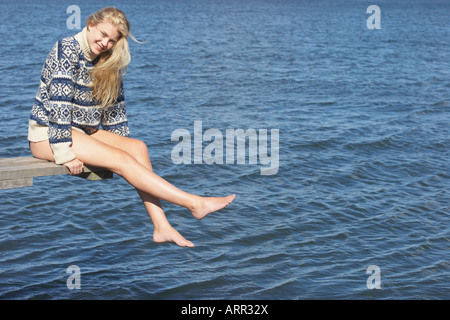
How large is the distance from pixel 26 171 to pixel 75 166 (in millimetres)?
397

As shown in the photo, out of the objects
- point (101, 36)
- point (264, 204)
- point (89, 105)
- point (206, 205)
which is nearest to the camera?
point (101, 36)

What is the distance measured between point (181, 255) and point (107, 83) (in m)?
3.29

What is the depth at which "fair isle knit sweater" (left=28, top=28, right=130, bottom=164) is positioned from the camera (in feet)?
16.7

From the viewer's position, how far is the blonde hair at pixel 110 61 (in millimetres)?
5078

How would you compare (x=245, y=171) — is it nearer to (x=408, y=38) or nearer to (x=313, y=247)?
(x=313, y=247)

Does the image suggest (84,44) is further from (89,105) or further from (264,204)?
(264,204)

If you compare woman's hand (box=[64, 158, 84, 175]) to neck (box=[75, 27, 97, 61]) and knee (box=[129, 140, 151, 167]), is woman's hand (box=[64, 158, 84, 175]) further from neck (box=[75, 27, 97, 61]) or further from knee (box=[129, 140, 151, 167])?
neck (box=[75, 27, 97, 61])

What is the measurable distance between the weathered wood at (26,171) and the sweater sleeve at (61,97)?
11cm

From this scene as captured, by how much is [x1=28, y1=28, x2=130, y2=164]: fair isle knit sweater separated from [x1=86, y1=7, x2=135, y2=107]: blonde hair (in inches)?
2.8

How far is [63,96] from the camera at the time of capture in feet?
16.8

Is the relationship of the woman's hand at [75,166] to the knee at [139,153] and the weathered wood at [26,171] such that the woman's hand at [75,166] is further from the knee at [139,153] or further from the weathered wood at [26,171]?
the knee at [139,153]

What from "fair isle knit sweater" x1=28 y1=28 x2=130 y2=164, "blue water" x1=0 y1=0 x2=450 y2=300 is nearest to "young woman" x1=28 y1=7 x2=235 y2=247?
"fair isle knit sweater" x1=28 y1=28 x2=130 y2=164

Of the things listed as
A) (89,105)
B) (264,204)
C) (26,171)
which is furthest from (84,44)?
(264,204)
